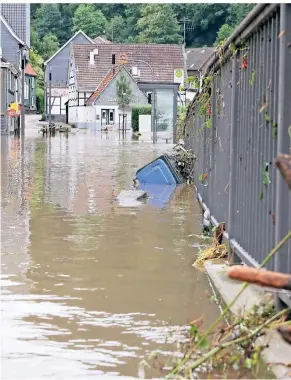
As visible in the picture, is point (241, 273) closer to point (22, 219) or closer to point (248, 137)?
point (248, 137)

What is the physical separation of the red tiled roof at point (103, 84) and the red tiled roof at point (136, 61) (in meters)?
1.37

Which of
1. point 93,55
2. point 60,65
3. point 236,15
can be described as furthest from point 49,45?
point 236,15

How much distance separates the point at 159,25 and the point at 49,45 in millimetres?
25628

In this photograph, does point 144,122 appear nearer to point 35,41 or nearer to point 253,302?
point 35,41

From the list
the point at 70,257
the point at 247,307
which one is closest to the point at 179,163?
the point at 70,257

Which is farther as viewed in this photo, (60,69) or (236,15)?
(60,69)

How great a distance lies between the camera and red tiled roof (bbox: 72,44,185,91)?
3204 inches

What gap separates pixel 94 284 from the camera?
6902mm

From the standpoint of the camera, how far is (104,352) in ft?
16.3

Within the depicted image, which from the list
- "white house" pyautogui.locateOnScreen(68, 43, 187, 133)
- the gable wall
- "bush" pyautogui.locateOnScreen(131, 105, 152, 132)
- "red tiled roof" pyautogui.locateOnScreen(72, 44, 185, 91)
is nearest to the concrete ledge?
"bush" pyautogui.locateOnScreen(131, 105, 152, 132)

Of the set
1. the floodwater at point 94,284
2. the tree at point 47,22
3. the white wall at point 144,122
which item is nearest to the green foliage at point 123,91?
the white wall at point 144,122

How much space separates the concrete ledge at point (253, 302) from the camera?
176 inches

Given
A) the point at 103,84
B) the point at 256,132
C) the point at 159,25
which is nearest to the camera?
the point at 256,132

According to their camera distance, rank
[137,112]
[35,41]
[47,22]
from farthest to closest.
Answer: [35,41]
[47,22]
[137,112]
